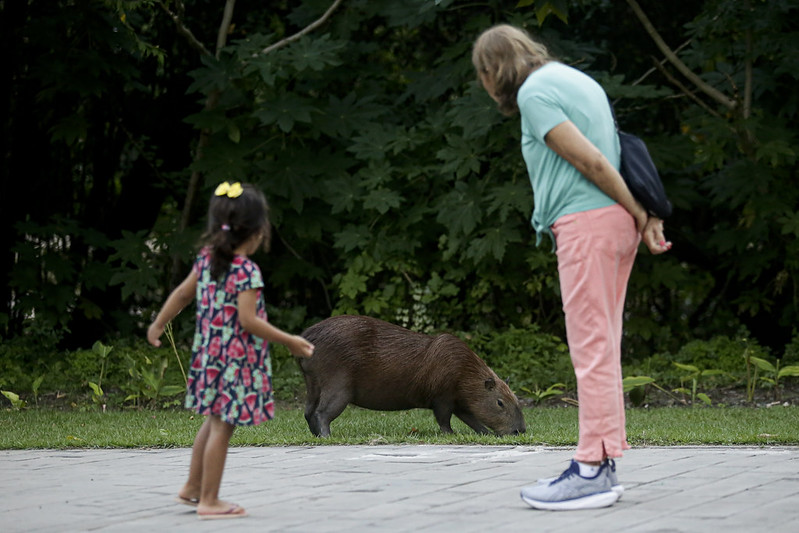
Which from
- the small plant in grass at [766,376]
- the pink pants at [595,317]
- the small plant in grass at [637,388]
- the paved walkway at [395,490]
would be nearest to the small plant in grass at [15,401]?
the paved walkway at [395,490]

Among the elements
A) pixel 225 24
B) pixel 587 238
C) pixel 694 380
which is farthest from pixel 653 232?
pixel 225 24

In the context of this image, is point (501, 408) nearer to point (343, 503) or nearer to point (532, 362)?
point (343, 503)

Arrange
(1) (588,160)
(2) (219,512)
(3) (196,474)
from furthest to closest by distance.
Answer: (3) (196,474) → (1) (588,160) → (2) (219,512)

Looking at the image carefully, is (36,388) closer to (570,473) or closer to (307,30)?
(307,30)

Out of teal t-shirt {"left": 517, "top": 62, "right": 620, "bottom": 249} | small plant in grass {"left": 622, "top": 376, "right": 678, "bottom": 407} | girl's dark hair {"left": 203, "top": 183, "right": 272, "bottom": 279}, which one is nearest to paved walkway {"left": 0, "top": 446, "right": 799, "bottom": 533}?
girl's dark hair {"left": 203, "top": 183, "right": 272, "bottom": 279}

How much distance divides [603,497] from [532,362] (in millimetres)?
7289

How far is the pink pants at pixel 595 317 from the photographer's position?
4508mm

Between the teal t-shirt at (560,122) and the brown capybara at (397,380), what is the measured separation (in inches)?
125

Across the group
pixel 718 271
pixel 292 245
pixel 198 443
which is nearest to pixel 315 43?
pixel 292 245

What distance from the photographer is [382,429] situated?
826 cm

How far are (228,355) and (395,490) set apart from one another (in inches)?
41.1

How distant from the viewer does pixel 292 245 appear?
43.9 ft

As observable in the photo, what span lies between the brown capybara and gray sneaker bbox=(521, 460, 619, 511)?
10.5 feet

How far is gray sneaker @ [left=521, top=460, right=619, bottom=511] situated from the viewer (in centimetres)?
443
